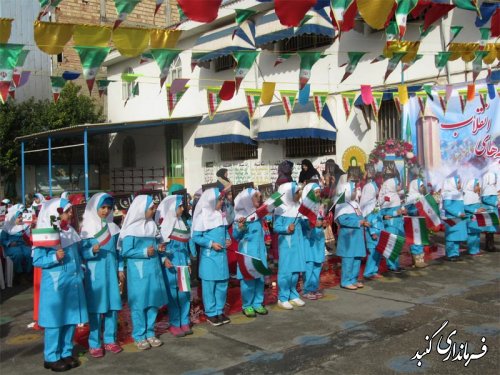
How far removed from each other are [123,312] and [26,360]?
1.80 metres

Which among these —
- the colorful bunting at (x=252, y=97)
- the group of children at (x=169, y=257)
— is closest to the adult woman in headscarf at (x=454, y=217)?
the group of children at (x=169, y=257)

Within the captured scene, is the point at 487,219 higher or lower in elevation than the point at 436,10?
lower

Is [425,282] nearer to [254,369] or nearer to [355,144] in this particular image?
[254,369]

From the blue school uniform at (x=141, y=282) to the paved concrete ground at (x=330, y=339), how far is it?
0.32 metres

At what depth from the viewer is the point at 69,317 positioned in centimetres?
515

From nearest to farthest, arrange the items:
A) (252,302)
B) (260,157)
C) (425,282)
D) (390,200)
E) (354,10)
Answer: (252,302) < (354,10) < (425,282) < (390,200) < (260,157)

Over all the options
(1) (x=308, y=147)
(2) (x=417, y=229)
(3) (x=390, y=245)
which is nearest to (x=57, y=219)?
(3) (x=390, y=245)

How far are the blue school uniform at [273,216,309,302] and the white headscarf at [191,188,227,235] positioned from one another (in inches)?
37.9

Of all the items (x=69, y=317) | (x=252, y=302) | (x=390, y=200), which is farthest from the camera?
(x=390, y=200)

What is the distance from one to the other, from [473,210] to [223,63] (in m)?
10.3

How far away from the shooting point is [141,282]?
5.61m

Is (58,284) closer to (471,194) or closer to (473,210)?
(473,210)

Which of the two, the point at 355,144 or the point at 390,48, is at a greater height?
the point at 390,48

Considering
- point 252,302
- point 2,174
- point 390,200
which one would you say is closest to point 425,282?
point 390,200
